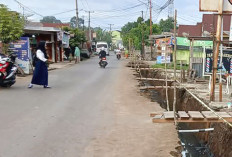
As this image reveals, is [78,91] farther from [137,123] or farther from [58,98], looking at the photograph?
[137,123]

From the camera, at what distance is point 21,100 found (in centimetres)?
884

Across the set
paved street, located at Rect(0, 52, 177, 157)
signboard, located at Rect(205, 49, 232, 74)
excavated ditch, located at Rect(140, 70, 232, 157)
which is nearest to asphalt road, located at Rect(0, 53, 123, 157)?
paved street, located at Rect(0, 52, 177, 157)

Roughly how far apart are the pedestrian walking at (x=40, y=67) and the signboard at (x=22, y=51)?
5874 millimetres

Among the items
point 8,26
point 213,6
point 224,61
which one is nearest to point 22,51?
point 8,26

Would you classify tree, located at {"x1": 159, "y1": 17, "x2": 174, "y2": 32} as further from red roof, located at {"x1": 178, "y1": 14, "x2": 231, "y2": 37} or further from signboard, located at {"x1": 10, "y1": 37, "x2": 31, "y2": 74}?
signboard, located at {"x1": 10, "y1": 37, "x2": 31, "y2": 74}

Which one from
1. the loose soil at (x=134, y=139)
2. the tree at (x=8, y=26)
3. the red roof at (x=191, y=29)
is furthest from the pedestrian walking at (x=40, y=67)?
the red roof at (x=191, y=29)

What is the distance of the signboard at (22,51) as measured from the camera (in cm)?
1669

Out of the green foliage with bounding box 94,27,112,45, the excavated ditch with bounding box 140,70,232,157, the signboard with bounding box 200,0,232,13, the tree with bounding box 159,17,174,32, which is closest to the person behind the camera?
the excavated ditch with bounding box 140,70,232,157

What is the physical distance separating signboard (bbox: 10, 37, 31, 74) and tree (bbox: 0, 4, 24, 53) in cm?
81

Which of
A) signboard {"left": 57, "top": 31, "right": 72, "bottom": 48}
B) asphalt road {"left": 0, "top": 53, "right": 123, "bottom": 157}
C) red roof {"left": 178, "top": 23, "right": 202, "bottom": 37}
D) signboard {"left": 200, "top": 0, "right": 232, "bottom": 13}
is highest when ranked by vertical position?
red roof {"left": 178, "top": 23, "right": 202, "bottom": 37}

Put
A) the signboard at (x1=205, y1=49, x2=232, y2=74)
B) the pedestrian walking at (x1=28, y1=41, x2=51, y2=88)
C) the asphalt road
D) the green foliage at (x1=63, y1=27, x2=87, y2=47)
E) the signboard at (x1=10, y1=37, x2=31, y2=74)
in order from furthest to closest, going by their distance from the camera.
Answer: the green foliage at (x1=63, y1=27, x2=87, y2=47), the signboard at (x1=10, y1=37, x2=31, y2=74), the pedestrian walking at (x1=28, y1=41, x2=51, y2=88), the signboard at (x1=205, y1=49, x2=232, y2=74), the asphalt road

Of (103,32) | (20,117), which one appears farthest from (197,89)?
(103,32)

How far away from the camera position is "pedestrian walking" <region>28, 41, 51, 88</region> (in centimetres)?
1113

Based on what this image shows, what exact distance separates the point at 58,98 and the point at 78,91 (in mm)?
1661
